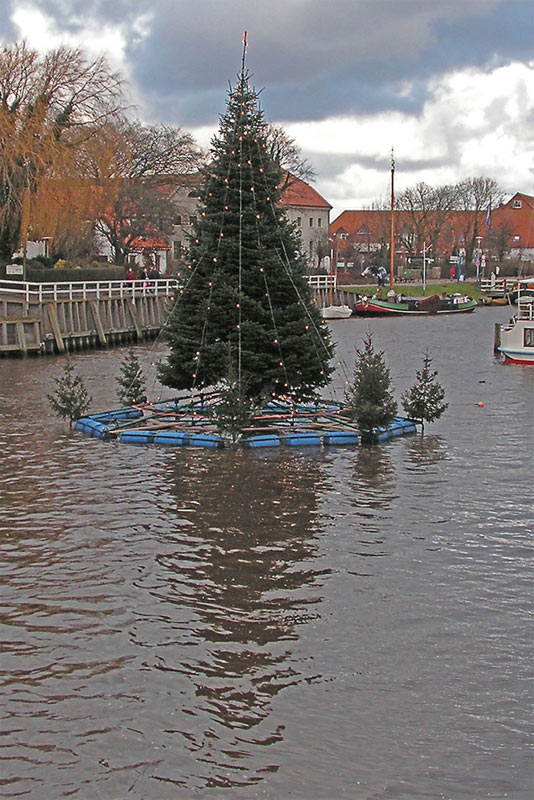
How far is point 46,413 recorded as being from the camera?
26.5m

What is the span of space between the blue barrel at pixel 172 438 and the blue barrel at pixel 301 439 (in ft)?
6.79

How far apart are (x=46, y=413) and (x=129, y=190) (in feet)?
149

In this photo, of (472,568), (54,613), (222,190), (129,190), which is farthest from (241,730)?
(129,190)

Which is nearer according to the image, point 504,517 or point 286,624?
point 286,624

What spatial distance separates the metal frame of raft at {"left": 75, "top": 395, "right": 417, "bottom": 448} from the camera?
68.5 ft

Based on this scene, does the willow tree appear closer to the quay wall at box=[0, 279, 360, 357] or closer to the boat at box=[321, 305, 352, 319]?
the quay wall at box=[0, 279, 360, 357]

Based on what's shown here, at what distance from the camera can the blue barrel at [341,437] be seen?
2103 centimetres

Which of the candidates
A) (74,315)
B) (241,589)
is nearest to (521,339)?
(74,315)

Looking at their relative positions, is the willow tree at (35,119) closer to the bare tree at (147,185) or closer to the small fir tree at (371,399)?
the bare tree at (147,185)

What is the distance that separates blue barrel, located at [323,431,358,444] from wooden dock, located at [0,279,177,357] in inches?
970

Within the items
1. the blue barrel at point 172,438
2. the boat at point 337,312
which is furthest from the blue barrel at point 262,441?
the boat at point 337,312

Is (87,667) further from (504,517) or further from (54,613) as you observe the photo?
(504,517)

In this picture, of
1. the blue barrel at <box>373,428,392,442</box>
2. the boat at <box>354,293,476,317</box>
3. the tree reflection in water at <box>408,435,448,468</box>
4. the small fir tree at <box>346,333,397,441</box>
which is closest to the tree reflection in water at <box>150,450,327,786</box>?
the tree reflection in water at <box>408,435,448,468</box>

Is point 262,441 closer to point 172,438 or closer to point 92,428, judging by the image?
point 172,438
